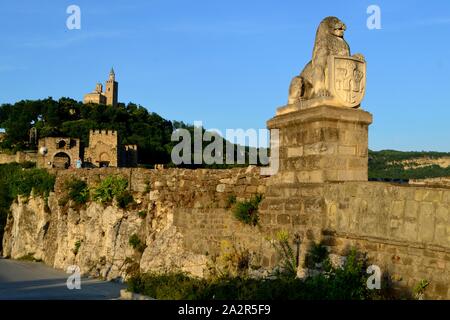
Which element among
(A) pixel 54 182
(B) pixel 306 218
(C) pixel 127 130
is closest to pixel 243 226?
(B) pixel 306 218

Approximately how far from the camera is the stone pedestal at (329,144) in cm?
799

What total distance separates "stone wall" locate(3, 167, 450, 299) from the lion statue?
141 centimetres

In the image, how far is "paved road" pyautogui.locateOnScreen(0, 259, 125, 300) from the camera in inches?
460

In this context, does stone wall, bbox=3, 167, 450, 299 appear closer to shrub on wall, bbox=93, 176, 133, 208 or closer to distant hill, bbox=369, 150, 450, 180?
shrub on wall, bbox=93, 176, 133, 208

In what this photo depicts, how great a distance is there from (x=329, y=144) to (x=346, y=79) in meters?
1.02

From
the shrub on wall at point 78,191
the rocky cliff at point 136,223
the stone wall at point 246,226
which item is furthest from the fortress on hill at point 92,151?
the stone wall at point 246,226

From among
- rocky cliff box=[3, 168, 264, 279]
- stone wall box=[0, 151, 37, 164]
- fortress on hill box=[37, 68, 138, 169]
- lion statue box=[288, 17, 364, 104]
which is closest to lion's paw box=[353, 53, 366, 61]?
lion statue box=[288, 17, 364, 104]

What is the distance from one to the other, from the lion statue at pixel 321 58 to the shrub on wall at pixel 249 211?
194 cm

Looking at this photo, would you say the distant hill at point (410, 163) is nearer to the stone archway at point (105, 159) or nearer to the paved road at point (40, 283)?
the paved road at point (40, 283)

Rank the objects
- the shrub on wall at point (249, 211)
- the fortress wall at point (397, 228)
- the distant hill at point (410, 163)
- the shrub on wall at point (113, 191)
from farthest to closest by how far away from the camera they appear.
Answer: the distant hill at point (410, 163) → the shrub on wall at point (113, 191) → the shrub on wall at point (249, 211) → the fortress wall at point (397, 228)

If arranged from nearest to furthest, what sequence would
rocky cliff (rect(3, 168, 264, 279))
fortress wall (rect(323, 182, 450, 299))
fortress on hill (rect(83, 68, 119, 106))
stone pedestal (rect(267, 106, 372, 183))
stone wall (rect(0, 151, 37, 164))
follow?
fortress wall (rect(323, 182, 450, 299)), stone pedestal (rect(267, 106, 372, 183)), rocky cliff (rect(3, 168, 264, 279)), stone wall (rect(0, 151, 37, 164)), fortress on hill (rect(83, 68, 119, 106))

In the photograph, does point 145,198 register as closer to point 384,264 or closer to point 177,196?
point 177,196
